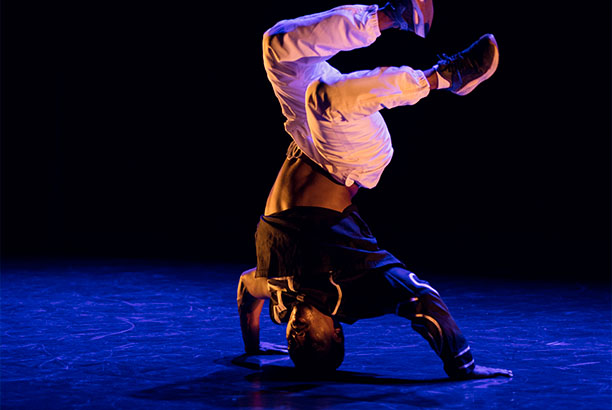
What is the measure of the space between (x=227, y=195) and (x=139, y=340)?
4.59m

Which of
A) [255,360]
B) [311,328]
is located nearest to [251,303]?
[255,360]

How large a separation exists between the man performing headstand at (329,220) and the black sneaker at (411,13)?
0.52ft

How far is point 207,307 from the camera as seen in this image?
4.10 metres

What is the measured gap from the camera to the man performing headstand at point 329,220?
2338 millimetres

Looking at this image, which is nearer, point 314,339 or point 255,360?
point 314,339

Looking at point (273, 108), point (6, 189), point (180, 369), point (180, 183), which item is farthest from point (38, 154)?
point (180, 369)

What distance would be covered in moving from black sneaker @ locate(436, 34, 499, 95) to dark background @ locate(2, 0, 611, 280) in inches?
141

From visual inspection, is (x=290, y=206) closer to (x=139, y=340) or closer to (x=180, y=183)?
(x=139, y=340)

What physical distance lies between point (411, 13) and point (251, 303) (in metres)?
1.24

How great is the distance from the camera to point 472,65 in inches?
91.3

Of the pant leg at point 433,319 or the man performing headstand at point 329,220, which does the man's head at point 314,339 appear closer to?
the man performing headstand at point 329,220

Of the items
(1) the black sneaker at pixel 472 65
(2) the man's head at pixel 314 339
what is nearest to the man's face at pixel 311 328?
(2) the man's head at pixel 314 339

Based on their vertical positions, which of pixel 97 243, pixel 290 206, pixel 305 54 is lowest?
pixel 97 243

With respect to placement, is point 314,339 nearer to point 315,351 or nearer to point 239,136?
point 315,351
